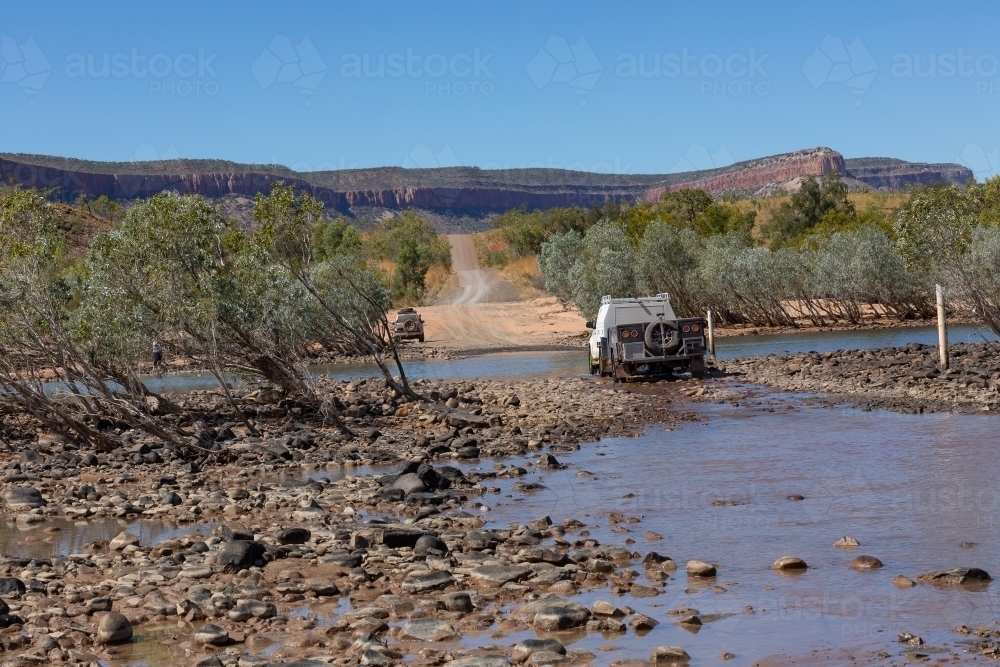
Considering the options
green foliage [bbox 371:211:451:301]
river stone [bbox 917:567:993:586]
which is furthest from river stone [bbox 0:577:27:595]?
green foliage [bbox 371:211:451:301]

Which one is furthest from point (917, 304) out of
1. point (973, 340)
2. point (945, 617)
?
point (945, 617)

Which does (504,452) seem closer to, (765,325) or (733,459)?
(733,459)

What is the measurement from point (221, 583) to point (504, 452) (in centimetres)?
950

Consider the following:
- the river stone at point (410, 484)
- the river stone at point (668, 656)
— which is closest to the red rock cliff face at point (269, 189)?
the river stone at point (410, 484)

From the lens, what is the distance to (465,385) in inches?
1291

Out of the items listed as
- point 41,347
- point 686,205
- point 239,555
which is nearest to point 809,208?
point 686,205

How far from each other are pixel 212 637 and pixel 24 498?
28.1ft

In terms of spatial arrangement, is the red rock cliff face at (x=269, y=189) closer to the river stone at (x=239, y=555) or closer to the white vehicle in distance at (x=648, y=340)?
the white vehicle in distance at (x=648, y=340)

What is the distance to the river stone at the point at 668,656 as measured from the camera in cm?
812

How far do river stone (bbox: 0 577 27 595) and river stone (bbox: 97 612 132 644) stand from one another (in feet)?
5.84

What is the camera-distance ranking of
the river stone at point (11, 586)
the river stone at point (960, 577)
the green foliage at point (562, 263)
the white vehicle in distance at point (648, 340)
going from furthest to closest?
the green foliage at point (562, 263)
the white vehicle in distance at point (648, 340)
the river stone at point (11, 586)
the river stone at point (960, 577)

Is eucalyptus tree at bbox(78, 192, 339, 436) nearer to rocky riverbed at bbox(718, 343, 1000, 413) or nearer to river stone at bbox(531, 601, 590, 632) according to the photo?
rocky riverbed at bbox(718, 343, 1000, 413)

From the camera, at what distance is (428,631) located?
902cm

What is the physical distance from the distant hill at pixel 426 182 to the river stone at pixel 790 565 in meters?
133
